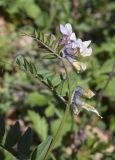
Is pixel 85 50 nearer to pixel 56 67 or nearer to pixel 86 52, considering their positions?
pixel 86 52

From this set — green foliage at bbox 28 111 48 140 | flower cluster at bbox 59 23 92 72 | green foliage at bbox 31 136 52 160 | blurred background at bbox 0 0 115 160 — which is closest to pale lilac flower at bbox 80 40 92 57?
flower cluster at bbox 59 23 92 72

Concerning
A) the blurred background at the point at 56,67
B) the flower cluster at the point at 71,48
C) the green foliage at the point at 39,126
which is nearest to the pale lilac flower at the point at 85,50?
the flower cluster at the point at 71,48

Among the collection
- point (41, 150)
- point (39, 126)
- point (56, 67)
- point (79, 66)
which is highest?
point (79, 66)

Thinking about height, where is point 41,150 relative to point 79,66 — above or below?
below

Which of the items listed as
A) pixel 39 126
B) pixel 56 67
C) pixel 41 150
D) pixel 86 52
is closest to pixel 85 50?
pixel 86 52

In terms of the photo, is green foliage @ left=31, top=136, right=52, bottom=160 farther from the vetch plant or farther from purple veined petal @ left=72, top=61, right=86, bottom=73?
purple veined petal @ left=72, top=61, right=86, bottom=73

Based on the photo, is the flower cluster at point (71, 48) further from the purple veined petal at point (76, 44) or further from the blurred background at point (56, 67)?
the blurred background at point (56, 67)

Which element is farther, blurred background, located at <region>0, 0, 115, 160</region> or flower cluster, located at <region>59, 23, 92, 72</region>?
blurred background, located at <region>0, 0, 115, 160</region>

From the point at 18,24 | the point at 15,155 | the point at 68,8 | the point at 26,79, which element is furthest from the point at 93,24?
the point at 15,155
